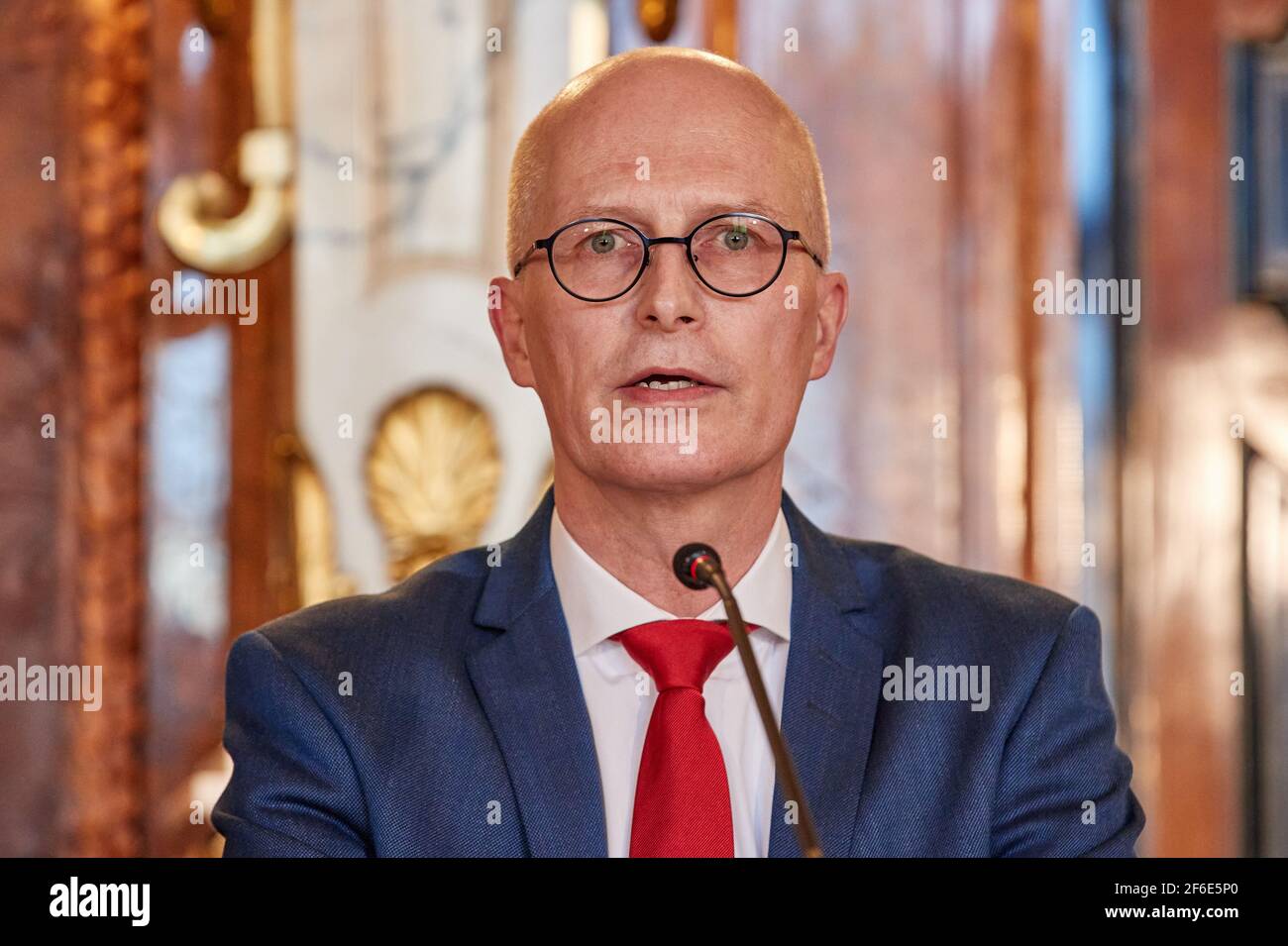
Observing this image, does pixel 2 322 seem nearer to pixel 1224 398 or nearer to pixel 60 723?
pixel 60 723

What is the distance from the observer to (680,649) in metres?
1.19

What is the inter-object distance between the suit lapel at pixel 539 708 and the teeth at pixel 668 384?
0.19m

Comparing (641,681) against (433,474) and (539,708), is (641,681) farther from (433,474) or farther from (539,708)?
(433,474)

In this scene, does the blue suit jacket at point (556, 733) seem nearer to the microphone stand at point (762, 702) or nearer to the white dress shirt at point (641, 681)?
the white dress shirt at point (641, 681)

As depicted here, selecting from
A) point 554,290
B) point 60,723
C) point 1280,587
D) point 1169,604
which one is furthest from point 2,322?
point 1280,587

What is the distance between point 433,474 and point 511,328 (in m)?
0.61

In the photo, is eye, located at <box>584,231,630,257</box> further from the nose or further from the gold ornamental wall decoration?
the gold ornamental wall decoration

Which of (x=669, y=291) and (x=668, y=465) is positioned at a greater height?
(x=669, y=291)

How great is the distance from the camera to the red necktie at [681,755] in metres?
1.11

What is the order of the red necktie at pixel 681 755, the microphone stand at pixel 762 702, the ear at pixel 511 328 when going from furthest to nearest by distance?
1. the ear at pixel 511 328
2. the red necktie at pixel 681 755
3. the microphone stand at pixel 762 702

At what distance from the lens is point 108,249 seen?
1935mm

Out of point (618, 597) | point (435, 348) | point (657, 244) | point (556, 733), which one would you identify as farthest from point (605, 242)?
point (435, 348)

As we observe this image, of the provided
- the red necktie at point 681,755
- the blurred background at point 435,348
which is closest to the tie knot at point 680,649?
the red necktie at point 681,755

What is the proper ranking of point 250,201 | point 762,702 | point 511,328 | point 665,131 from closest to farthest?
point 762,702, point 665,131, point 511,328, point 250,201
